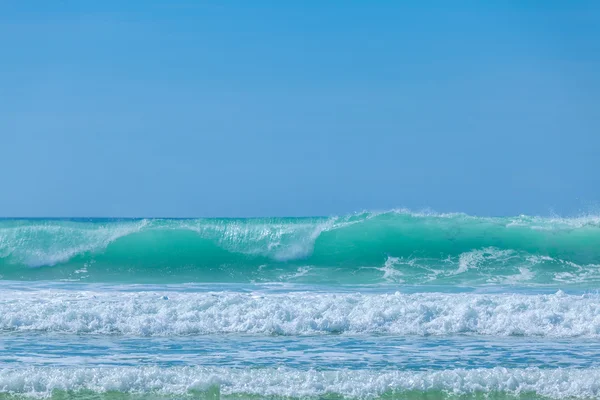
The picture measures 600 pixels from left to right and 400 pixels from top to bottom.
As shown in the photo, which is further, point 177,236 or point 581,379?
point 177,236

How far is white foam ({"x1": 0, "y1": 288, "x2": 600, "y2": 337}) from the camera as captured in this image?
875cm

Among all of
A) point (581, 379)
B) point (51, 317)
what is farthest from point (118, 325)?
point (581, 379)

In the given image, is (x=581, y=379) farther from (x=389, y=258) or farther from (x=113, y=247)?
(x=113, y=247)

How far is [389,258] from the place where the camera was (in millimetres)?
17000

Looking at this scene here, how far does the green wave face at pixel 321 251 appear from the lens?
1556 cm

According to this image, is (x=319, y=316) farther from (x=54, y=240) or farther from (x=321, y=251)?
(x=54, y=240)

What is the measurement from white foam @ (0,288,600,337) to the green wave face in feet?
16.2

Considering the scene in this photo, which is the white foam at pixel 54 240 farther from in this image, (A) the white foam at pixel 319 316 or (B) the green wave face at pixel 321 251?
(A) the white foam at pixel 319 316

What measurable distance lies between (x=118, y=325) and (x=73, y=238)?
1093cm

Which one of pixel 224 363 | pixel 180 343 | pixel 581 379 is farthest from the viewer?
pixel 180 343

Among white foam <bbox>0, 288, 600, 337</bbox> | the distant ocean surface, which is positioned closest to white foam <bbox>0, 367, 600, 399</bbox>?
the distant ocean surface

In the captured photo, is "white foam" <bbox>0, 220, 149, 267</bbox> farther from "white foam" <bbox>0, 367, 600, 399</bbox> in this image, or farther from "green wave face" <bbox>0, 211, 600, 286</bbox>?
"white foam" <bbox>0, 367, 600, 399</bbox>

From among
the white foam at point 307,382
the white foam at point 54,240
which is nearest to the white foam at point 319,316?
the white foam at point 307,382

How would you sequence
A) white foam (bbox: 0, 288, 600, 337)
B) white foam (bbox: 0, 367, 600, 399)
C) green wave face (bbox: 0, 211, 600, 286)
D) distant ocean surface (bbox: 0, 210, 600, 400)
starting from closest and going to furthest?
white foam (bbox: 0, 367, 600, 399), distant ocean surface (bbox: 0, 210, 600, 400), white foam (bbox: 0, 288, 600, 337), green wave face (bbox: 0, 211, 600, 286)
